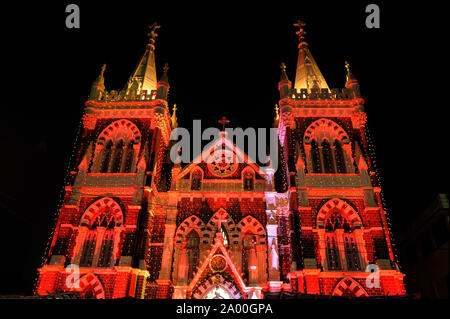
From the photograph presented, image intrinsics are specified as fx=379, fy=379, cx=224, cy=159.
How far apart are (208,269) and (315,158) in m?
10.9

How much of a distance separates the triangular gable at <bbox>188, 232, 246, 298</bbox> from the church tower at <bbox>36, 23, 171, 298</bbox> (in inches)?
121

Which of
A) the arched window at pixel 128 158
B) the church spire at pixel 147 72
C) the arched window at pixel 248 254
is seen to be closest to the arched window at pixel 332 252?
the arched window at pixel 248 254

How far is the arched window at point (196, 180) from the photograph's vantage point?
27.2 metres

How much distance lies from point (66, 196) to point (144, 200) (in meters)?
5.29

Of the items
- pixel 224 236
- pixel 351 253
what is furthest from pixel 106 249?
pixel 351 253

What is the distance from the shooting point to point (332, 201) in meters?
24.7

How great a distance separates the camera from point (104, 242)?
79.3 ft

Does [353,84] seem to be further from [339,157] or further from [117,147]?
[117,147]

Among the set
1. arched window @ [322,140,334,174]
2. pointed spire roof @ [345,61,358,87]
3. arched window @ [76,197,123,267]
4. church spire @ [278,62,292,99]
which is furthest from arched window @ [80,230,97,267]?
pointed spire roof @ [345,61,358,87]

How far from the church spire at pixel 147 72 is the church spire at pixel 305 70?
12.6 m

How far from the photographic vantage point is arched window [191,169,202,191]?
89.1ft

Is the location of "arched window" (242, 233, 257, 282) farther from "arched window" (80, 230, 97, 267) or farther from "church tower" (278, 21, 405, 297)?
"arched window" (80, 230, 97, 267)

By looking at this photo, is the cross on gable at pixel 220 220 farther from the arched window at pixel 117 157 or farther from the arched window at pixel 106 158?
the arched window at pixel 106 158

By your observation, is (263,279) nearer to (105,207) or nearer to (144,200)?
(144,200)
